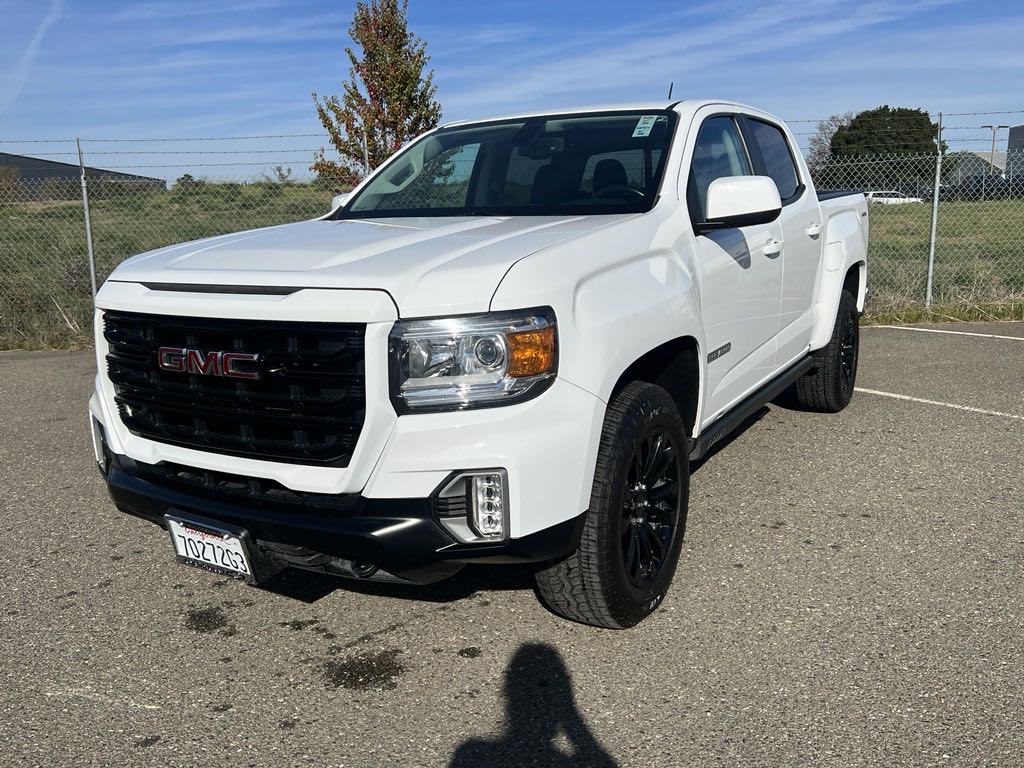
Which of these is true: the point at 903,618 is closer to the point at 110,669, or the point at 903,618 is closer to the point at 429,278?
the point at 429,278

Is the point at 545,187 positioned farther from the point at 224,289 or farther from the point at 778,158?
the point at 778,158

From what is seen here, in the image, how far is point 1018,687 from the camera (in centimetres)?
279

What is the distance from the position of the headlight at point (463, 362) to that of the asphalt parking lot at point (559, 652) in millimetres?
955

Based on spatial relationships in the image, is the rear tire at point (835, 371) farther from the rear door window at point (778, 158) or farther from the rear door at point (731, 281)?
the rear door at point (731, 281)

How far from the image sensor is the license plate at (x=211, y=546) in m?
2.80

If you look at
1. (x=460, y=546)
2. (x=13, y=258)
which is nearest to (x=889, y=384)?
(x=460, y=546)

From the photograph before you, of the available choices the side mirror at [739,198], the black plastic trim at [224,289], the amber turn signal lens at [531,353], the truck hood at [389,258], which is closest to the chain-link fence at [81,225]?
the truck hood at [389,258]

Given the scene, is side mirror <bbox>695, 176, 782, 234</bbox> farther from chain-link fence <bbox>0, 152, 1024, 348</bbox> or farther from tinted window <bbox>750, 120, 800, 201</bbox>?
chain-link fence <bbox>0, 152, 1024, 348</bbox>

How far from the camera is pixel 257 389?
2.74 metres

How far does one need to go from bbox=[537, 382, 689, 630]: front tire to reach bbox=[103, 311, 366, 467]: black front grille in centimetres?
79

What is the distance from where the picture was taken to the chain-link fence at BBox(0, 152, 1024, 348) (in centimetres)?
1015

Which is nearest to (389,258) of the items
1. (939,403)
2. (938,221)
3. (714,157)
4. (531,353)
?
(531,353)

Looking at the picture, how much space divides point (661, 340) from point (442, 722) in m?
1.40

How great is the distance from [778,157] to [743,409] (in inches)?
66.9
